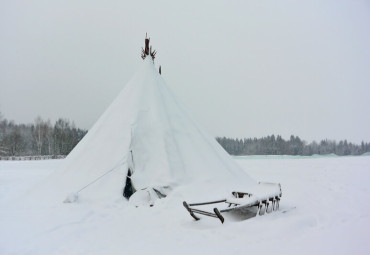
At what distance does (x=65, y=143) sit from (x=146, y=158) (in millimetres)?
48322

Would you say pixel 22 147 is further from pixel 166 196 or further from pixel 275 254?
pixel 275 254

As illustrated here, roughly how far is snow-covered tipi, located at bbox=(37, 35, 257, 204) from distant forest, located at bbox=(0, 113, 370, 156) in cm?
3086

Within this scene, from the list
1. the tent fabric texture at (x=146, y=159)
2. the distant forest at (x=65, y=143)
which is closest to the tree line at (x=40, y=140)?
the distant forest at (x=65, y=143)

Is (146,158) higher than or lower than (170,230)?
higher

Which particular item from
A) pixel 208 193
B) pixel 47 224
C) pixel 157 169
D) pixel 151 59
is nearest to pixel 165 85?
pixel 151 59

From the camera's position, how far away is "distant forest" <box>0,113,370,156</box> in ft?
155

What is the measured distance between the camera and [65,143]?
50844 mm

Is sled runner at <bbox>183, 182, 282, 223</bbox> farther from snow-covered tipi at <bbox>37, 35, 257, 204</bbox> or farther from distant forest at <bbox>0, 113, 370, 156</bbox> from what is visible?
distant forest at <bbox>0, 113, 370, 156</bbox>

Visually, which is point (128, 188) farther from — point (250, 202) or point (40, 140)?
point (40, 140)

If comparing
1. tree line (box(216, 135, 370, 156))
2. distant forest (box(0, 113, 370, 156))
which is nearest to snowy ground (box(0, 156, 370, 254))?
distant forest (box(0, 113, 370, 156))

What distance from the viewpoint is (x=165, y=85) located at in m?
11.6

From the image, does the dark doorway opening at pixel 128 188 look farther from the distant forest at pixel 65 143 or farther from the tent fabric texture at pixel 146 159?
the distant forest at pixel 65 143

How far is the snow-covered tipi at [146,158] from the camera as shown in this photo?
7.79 meters

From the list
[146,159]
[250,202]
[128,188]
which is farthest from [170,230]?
[146,159]
